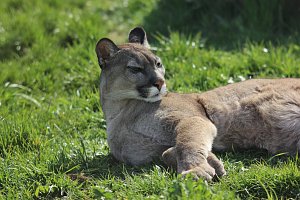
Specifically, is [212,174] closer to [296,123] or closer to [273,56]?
[296,123]

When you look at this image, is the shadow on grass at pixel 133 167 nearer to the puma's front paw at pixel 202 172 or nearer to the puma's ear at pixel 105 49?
the puma's front paw at pixel 202 172

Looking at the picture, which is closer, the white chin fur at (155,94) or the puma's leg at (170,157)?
Result: the puma's leg at (170,157)

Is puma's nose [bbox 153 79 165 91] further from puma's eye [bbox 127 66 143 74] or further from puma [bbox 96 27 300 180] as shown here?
puma's eye [bbox 127 66 143 74]

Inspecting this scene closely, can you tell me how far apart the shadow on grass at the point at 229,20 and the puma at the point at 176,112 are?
309cm

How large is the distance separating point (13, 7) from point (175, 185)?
731 cm

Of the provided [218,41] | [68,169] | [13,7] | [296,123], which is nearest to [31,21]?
[13,7]

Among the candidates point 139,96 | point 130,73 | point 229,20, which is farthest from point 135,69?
point 229,20

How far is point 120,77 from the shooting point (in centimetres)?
660

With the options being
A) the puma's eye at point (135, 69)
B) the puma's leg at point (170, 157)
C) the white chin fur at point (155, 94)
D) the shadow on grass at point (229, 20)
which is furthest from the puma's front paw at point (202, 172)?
the shadow on grass at point (229, 20)

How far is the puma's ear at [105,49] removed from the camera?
673 centimetres

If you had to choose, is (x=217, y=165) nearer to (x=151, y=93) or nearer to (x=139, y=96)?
(x=151, y=93)

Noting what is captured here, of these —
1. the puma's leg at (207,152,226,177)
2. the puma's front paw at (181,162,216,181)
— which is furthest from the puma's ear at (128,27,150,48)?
the puma's front paw at (181,162,216,181)

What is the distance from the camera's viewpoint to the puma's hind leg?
19.0 ft

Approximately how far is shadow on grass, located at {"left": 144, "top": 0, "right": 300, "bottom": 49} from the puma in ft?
10.1
